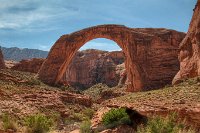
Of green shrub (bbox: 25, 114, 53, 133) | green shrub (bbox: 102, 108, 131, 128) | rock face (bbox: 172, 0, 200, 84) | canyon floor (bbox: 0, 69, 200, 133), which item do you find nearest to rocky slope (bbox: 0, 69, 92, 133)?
canyon floor (bbox: 0, 69, 200, 133)

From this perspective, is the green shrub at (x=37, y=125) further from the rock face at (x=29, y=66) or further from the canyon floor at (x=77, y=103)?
the rock face at (x=29, y=66)

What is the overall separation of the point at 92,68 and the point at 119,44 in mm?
36016

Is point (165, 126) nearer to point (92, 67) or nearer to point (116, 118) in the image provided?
point (116, 118)

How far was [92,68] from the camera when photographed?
81.3 metres

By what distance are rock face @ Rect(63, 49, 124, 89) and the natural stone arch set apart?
3156 cm

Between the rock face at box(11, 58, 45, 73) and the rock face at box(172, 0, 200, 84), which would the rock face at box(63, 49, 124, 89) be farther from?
the rock face at box(172, 0, 200, 84)

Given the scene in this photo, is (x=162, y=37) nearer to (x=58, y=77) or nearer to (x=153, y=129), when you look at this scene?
(x=58, y=77)

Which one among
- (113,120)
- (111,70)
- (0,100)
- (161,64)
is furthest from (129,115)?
(111,70)

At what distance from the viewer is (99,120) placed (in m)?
22.5

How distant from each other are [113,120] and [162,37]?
25193 millimetres

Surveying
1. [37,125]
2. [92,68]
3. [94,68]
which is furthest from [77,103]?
[92,68]

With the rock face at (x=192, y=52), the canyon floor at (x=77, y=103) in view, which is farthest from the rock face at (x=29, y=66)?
the rock face at (x=192, y=52)

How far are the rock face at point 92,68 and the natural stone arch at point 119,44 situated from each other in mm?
31556

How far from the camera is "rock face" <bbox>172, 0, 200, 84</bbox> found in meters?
27.1
